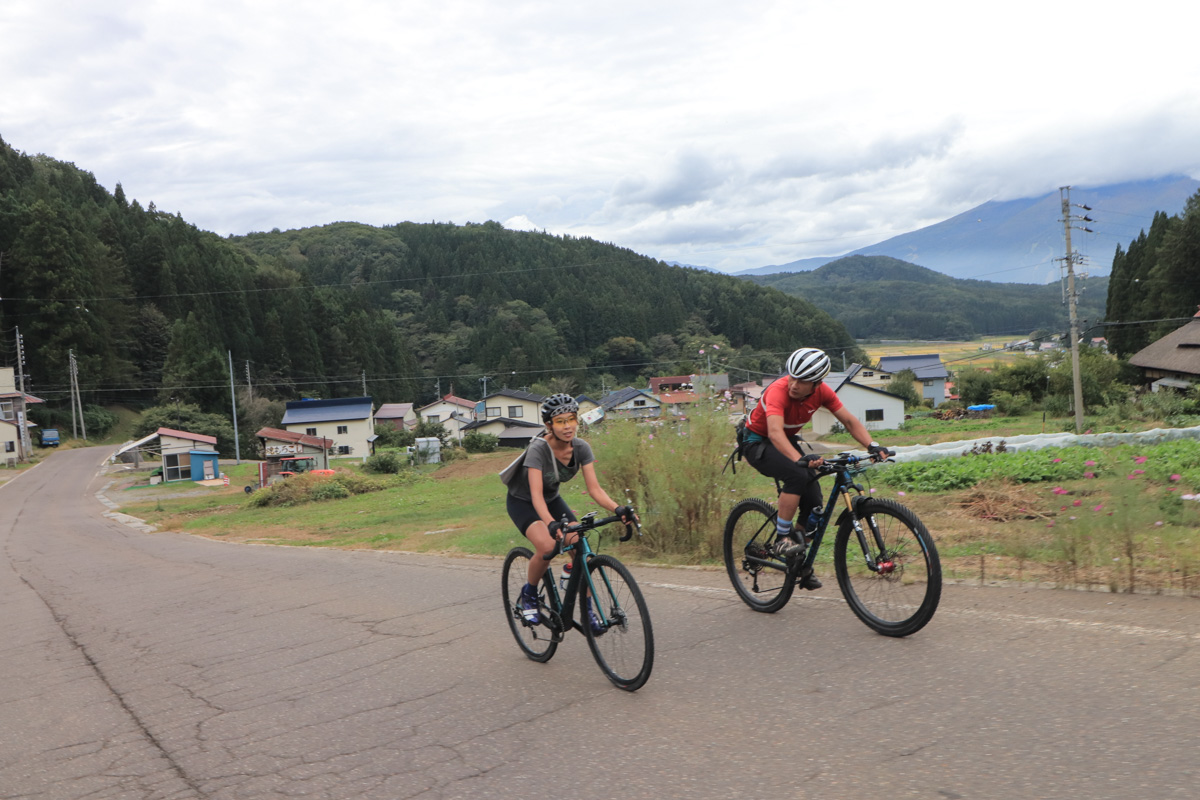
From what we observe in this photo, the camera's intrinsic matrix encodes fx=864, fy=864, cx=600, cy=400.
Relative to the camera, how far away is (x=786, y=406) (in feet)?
18.7

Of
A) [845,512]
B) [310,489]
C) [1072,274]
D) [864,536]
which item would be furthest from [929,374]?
[864,536]

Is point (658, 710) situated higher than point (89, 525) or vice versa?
point (658, 710)

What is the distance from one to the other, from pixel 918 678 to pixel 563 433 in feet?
7.65


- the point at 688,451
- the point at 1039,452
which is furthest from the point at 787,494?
the point at 1039,452

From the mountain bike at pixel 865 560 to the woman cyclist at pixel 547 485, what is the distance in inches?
55.0

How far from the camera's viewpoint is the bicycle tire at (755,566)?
591cm

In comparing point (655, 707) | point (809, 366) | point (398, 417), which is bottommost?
point (398, 417)

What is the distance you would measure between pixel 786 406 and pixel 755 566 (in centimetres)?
121

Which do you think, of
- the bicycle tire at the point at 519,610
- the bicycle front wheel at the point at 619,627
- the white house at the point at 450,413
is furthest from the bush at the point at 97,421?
the bicycle front wheel at the point at 619,627

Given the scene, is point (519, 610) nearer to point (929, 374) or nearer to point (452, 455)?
point (452, 455)

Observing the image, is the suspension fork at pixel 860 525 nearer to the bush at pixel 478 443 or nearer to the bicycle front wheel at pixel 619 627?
the bicycle front wheel at pixel 619 627

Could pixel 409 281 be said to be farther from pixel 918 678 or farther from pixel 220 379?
pixel 918 678

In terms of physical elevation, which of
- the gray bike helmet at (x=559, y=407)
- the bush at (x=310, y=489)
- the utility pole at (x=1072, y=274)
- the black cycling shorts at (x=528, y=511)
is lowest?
the bush at (x=310, y=489)

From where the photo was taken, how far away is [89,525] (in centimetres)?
2580
